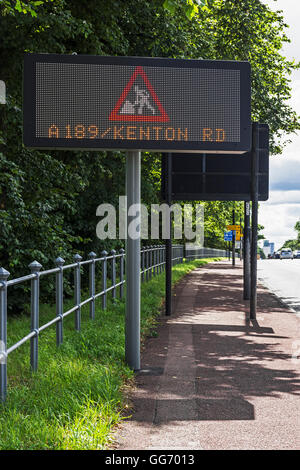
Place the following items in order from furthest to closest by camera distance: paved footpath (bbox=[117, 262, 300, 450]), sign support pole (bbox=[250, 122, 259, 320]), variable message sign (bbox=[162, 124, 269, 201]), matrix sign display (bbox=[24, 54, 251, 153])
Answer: variable message sign (bbox=[162, 124, 269, 201]) → sign support pole (bbox=[250, 122, 259, 320]) → matrix sign display (bbox=[24, 54, 251, 153]) → paved footpath (bbox=[117, 262, 300, 450])

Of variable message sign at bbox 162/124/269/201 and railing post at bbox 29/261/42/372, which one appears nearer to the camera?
railing post at bbox 29/261/42/372

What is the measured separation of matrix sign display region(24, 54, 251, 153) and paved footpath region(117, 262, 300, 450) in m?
2.43

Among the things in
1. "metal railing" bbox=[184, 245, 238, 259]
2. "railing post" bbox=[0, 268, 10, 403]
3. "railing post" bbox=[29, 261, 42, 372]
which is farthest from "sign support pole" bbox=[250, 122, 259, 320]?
"metal railing" bbox=[184, 245, 238, 259]

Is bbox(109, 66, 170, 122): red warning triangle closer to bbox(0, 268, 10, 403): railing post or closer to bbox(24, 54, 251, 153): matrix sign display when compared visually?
bbox(24, 54, 251, 153): matrix sign display

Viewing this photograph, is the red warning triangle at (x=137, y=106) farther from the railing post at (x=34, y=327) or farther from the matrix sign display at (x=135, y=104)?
the railing post at (x=34, y=327)

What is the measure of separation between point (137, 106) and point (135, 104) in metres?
0.03

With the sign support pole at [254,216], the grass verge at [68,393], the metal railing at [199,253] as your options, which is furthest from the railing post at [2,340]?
the metal railing at [199,253]

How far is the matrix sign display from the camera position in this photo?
6.11m

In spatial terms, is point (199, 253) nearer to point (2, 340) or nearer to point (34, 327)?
point (34, 327)

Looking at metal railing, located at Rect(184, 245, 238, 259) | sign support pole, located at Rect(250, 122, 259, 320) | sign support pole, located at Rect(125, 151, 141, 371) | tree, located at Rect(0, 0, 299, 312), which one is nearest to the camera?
sign support pole, located at Rect(125, 151, 141, 371)

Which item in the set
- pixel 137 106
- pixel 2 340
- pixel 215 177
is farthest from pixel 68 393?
pixel 215 177

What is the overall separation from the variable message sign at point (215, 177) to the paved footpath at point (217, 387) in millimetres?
2822

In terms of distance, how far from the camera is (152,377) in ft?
21.6

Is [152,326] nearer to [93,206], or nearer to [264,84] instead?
[93,206]
